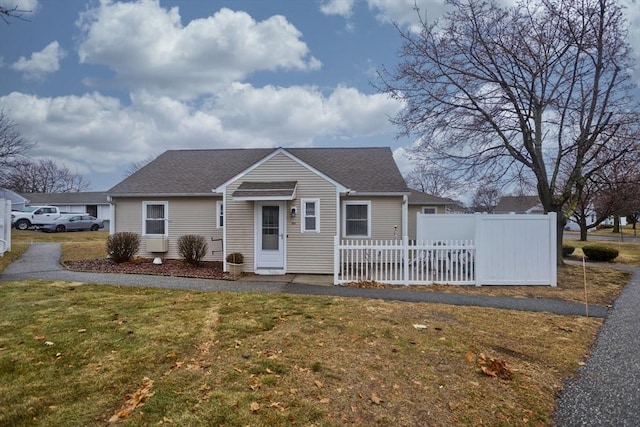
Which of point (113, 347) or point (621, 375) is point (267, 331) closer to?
point (113, 347)

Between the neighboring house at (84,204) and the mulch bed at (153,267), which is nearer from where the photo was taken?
the mulch bed at (153,267)

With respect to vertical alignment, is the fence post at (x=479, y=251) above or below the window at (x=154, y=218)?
below

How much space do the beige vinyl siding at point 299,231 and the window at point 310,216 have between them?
103 millimetres

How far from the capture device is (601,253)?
726 inches

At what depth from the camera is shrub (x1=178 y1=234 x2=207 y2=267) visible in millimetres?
13578

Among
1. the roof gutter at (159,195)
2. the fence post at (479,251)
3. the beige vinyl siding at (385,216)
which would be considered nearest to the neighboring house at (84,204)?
the roof gutter at (159,195)

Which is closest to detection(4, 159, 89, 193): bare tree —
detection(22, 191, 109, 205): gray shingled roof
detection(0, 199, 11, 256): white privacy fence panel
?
detection(22, 191, 109, 205): gray shingled roof

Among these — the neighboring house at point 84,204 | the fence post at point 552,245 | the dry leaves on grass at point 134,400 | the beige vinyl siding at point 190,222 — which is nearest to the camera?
the dry leaves on grass at point 134,400

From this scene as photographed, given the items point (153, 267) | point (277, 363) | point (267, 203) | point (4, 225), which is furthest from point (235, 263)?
point (4, 225)

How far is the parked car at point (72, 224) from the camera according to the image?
30219 millimetres

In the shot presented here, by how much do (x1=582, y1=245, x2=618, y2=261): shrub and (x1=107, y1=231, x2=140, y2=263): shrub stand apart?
20547 millimetres

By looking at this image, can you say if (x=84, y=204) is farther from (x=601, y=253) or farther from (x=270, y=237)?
(x=601, y=253)

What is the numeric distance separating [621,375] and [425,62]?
40.1 ft

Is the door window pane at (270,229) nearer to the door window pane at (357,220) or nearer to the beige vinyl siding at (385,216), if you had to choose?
the beige vinyl siding at (385,216)
